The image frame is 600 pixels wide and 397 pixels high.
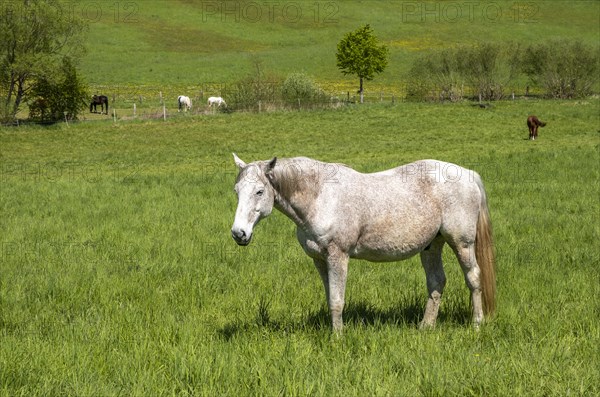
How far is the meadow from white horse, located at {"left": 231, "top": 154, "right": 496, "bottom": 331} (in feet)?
1.61

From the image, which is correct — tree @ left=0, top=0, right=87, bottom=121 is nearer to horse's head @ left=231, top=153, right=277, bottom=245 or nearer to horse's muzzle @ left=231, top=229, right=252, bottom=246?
horse's head @ left=231, top=153, right=277, bottom=245

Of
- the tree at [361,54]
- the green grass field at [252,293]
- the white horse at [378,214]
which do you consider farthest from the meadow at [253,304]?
the tree at [361,54]

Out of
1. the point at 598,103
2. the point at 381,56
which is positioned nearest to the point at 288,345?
the point at 598,103

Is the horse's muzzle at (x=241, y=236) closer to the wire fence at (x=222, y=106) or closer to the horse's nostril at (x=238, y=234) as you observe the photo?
the horse's nostril at (x=238, y=234)

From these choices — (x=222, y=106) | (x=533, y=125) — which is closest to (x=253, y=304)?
(x=533, y=125)

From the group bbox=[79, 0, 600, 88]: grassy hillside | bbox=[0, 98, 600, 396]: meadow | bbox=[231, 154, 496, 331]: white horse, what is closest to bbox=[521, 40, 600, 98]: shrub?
bbox=[79, 0, 600, 88]: grassy hillside

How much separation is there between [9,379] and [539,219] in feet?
32.1

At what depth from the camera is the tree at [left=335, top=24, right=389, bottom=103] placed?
55.5 metres

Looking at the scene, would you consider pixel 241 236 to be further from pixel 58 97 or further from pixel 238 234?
pixel 58 97

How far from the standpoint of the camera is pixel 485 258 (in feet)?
21.1

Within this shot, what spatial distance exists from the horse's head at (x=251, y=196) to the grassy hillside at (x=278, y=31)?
60712 millimetres

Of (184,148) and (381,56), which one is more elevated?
(381,56)

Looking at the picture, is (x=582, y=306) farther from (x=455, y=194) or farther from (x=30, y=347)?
(x=30, y=347)

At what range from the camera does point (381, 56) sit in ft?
185
